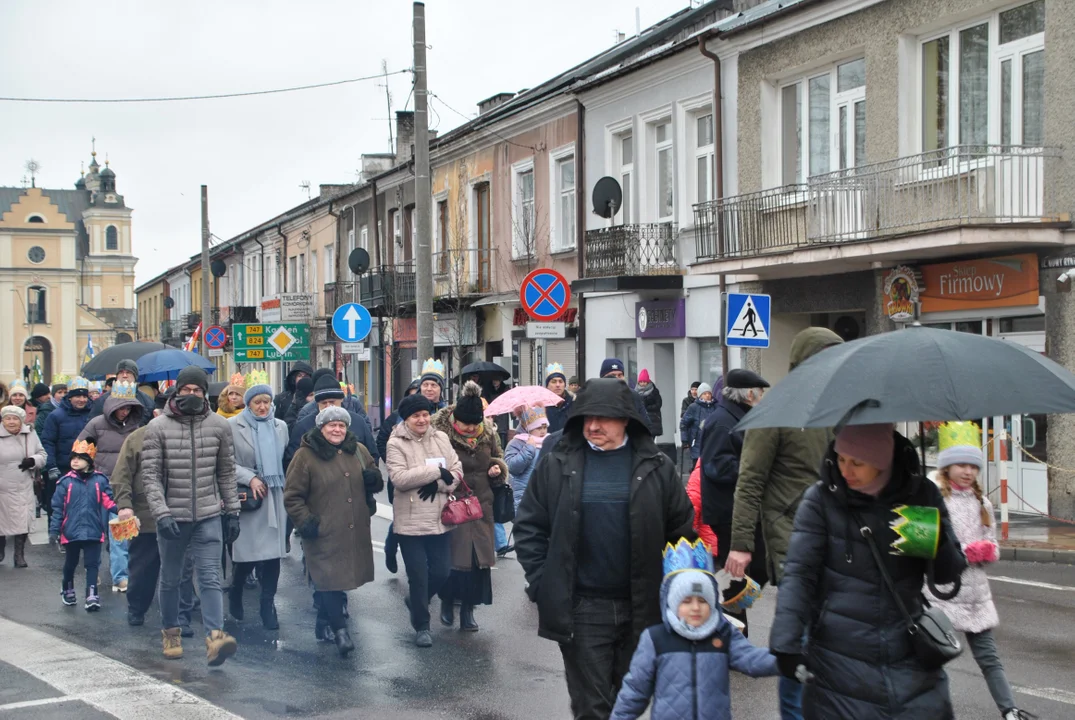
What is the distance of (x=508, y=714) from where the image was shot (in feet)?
23.0

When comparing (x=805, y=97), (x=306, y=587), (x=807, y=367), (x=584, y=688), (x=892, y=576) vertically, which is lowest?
(x=306, y=587)

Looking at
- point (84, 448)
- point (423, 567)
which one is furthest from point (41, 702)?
point (84, 448)

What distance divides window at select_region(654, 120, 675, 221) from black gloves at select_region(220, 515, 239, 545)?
47.8 feet

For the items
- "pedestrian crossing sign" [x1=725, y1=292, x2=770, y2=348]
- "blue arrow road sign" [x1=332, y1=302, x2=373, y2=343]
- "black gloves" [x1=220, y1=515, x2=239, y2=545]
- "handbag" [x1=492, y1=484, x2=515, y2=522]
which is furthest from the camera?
"blue arrow road sign" [x1=332, y1=302, x2=373, y2=343]

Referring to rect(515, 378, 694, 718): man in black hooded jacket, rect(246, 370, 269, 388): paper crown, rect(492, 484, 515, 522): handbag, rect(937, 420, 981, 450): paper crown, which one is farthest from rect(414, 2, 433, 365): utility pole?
rect(515, 378, 694, 718): man in black hooded jacket

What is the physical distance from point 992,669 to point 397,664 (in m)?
3.76

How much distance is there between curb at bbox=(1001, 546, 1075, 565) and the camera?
12805mm

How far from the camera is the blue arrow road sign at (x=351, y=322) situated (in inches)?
808

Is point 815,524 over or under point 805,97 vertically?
under

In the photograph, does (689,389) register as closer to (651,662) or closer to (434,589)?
(434,589)

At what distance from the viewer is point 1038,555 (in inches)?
509

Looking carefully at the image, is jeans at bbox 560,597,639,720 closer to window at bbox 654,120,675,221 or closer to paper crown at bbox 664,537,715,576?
paper crown at bbox 664,537,715,576

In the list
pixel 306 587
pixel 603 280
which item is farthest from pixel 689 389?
pixel 306 587

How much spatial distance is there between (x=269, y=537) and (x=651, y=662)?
5197mm
